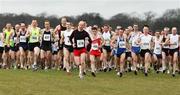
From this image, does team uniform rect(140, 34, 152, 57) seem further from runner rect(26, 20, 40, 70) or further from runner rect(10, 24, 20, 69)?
runner rect(10, 24, 20, 69)

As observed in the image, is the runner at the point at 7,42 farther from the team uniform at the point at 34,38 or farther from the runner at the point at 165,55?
the runner at the point at 165,55

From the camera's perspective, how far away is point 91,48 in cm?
2511

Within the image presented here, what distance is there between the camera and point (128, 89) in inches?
723

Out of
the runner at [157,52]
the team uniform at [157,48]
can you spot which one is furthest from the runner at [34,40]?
the team uniform at [157,48]

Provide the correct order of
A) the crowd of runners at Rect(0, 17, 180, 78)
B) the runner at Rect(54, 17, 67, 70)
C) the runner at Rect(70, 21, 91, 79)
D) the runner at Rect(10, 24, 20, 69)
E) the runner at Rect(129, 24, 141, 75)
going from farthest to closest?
the runner at Rect(10, 24, 20, 69)
the runner at Rect(129, 24, 141, 75)
the runner at Rect(54, 17, 67, 70)
the crowd of runners at Rect(0, 17, 180, 78)
the runner at Rect(70, 21, 91, 79)

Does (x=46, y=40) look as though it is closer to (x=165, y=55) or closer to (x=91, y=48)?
(x=91, y=48)

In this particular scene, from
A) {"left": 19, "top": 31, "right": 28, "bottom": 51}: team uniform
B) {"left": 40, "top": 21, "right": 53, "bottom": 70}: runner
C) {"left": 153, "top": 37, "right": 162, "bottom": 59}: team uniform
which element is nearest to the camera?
{"left": 40, "top": 21, "right": 53, "bottom": 70}: runner

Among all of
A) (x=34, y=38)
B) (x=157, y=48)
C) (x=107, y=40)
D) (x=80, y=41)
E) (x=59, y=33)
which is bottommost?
(x=157, y=48)

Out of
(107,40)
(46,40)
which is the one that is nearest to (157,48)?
(107,40)

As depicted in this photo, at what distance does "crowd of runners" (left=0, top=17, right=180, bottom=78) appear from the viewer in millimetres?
25489

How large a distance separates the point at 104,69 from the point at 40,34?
12.7 ft

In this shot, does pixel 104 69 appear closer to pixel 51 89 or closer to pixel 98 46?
pixel 98 46

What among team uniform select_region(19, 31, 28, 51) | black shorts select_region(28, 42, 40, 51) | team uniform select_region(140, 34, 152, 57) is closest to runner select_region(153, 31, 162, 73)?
team uniform select_region(140, 34, 152, 57)

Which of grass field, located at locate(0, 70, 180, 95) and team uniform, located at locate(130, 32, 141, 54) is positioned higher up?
team uniform, located at locate(130, 32, 141, 54)
